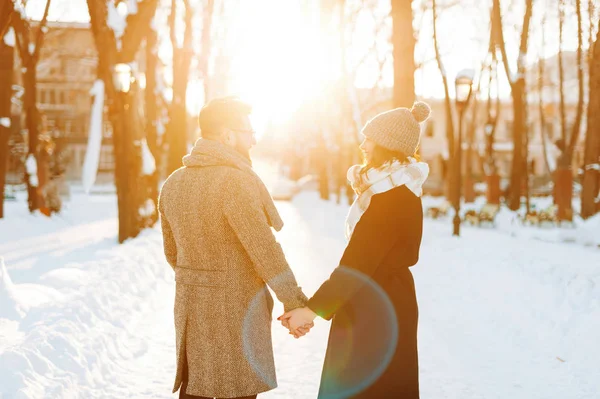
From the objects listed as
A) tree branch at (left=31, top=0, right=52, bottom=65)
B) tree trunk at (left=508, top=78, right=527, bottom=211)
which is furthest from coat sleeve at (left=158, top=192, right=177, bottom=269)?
tree trunk at (left=508, top=78, right=527, bottom=211)

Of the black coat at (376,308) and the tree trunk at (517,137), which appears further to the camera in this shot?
the tree trunk at (517,137)

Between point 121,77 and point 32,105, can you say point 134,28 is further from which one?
point 32,105

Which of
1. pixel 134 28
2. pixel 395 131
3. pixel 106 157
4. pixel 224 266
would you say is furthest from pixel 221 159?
pixel 106 157

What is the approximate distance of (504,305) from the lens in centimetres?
846

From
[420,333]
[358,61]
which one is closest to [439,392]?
[420,333]

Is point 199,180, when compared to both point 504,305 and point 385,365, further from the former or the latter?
point 504,305

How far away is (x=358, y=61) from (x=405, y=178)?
2673 centimetres

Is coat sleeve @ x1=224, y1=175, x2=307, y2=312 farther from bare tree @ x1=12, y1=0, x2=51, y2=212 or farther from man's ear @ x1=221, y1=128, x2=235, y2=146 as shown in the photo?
bare tree @ x1=12, y1=0, x2=51, y2=212

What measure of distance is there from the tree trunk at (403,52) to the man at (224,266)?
8.09 metres

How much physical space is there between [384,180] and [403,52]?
817cm

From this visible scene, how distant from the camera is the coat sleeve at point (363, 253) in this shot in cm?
314

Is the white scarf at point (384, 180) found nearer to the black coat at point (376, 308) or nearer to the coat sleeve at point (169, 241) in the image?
the black coat at point (376, 308)

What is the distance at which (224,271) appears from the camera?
10.3 ft

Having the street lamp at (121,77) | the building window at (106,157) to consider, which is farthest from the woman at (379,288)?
the building window at (106,157)
